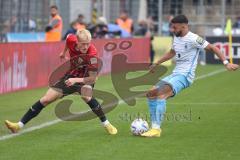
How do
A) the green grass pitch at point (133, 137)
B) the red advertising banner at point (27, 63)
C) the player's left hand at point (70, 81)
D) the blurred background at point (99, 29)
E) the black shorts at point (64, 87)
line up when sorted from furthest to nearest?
the blurred background at point (99, 29) < the red advertising banner at point (27, 63) < the black shorts at point (64, 87) < the player's left hand at point (70, 81) < the green grass pitch at point (133, 137)

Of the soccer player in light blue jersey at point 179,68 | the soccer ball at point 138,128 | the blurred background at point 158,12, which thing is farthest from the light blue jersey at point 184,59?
the blurred background at point 158,12

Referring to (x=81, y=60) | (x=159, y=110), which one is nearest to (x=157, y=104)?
(x=159, y=110)

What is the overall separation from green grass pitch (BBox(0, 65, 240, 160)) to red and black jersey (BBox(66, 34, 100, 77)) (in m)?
0.89

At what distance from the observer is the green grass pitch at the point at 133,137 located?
9.72m

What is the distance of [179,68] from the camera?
11.5 meters

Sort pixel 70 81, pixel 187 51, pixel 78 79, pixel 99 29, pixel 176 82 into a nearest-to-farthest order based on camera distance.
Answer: pixel 70 81 < pixel 78 79 < pixel 176 82 < pixel 187 51 < pixel 99 29

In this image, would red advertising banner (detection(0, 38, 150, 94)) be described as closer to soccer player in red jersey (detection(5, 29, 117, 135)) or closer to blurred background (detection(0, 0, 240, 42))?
soccer player in red jersey (detection(5, 29, 117, 135))

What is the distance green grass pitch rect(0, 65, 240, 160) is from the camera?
9719 mm

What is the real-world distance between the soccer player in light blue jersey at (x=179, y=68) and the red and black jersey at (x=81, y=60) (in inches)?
35.1

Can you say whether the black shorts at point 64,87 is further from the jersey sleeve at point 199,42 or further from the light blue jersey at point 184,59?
the jersey sleeve at point 199,42

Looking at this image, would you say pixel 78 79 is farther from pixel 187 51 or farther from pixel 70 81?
pixel 187 51

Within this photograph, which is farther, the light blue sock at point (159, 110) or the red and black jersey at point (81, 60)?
the red and black jersey at point (81, 60)

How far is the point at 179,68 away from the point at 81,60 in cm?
139

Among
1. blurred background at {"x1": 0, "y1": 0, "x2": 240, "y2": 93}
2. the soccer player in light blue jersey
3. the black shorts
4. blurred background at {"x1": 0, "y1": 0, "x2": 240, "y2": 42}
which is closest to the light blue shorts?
the soccer player in light blue jersey
